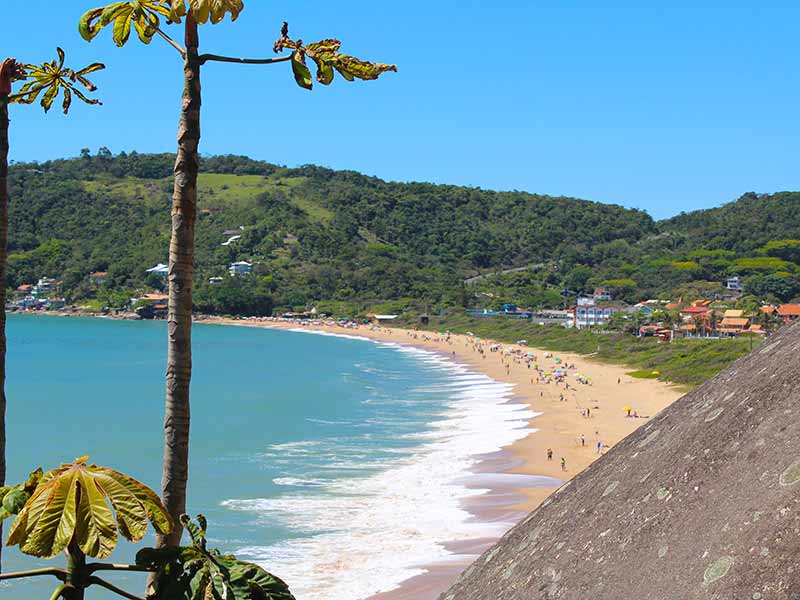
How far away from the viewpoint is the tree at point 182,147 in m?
3.54

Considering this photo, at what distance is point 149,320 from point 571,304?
198 feet

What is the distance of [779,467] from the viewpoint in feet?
6.95

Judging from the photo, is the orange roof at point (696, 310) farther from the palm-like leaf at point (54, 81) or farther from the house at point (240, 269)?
the palm-like leaf at point (54, 81)

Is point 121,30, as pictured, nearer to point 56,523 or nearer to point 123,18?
point 123,18

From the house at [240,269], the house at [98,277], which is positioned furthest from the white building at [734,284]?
the house at [98,277]

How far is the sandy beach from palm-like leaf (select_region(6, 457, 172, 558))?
41.8 feet

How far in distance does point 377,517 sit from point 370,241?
146 metres

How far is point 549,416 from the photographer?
38.9m

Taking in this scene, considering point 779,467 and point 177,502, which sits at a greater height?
point 779,467

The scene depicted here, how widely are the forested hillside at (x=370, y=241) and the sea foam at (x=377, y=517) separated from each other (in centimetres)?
8662

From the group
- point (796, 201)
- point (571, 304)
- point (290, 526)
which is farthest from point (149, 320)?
point (290, 526)

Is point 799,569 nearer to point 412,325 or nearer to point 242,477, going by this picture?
point 242,477

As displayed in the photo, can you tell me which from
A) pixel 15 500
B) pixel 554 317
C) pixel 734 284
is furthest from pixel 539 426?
pixel 734 284

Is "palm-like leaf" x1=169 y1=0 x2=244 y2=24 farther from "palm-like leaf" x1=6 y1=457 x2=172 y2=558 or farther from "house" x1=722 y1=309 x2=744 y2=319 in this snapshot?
"house" x1=722 y1=309 x2=744 y2=319
